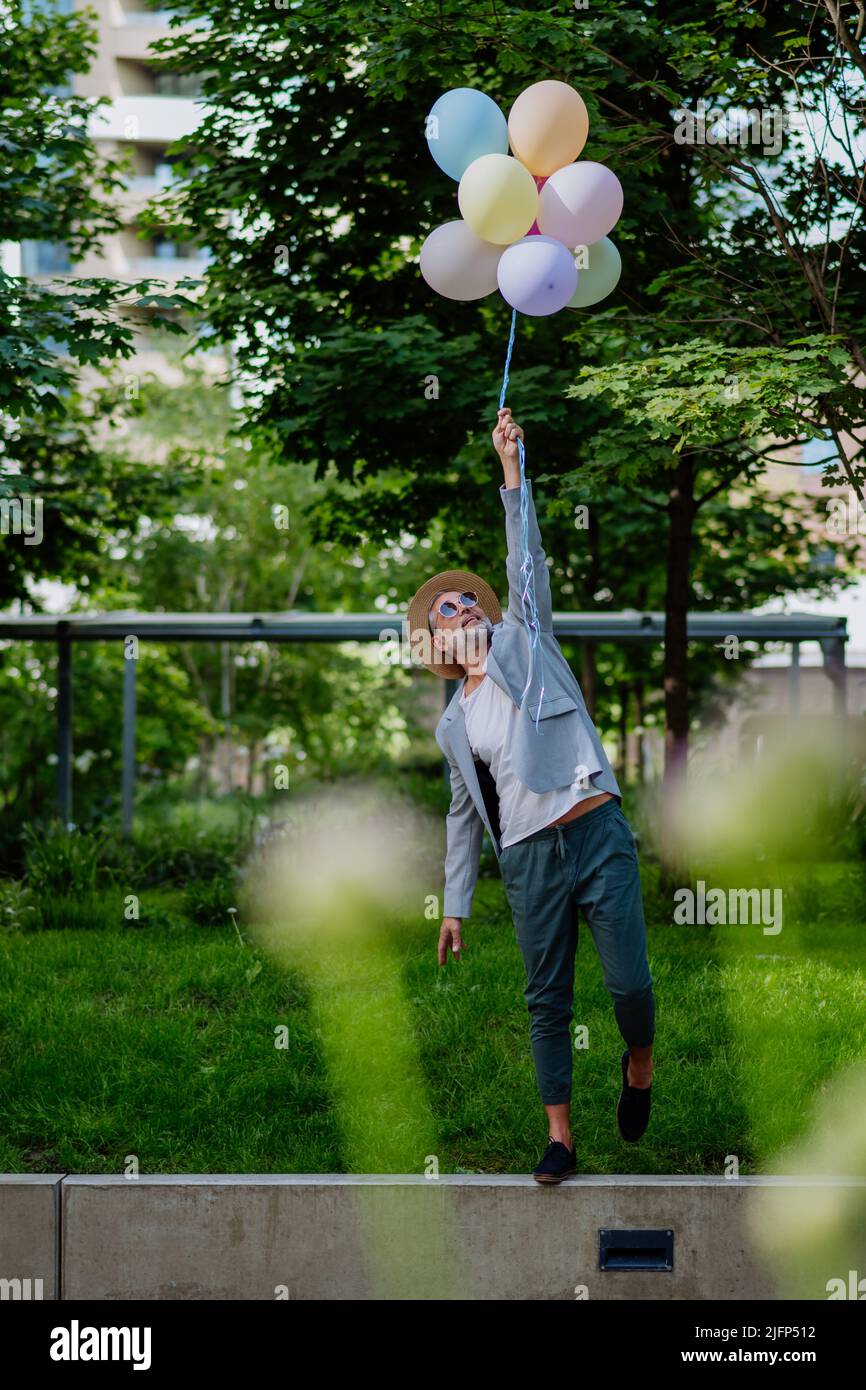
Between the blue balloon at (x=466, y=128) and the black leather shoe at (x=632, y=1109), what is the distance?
3.46m

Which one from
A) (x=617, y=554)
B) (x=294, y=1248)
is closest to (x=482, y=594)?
(x=294, y=1248)

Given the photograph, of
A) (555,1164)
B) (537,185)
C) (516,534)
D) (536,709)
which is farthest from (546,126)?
(555,1164)

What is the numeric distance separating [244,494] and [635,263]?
1308 centimetres

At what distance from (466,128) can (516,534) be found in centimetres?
168

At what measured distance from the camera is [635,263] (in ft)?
26.4

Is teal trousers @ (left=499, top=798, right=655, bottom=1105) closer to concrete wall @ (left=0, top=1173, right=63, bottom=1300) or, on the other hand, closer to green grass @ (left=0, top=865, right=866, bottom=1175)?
green grass @ (left=0, top=865, right=866, bottom=1175)

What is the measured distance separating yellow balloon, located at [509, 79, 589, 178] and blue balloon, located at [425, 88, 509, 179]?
0.07 metres

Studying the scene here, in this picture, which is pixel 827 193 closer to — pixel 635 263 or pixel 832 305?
pixel 832 305

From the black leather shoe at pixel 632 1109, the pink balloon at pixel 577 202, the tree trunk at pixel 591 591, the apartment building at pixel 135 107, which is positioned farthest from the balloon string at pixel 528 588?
the apartment building at pixel 135 107

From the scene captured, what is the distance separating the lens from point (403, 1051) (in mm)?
5711

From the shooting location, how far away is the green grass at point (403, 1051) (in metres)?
4.93

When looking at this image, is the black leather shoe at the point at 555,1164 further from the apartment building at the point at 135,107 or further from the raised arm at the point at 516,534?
the apartment building at the point at 135,107

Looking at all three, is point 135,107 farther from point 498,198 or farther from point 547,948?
point 547,948

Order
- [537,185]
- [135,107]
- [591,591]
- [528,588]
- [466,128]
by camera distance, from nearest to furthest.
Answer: [528,588] → [466,128] → [537,185] → [591,591] → [135,107]
